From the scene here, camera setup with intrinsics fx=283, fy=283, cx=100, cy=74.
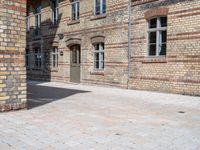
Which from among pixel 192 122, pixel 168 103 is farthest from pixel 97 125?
pixel 168 103

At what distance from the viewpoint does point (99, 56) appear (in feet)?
52.4

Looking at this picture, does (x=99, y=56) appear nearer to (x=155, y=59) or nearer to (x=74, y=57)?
(x=74, y=57)

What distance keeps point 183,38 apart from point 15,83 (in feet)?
23.5

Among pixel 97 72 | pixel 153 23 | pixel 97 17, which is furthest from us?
pixel 97 72

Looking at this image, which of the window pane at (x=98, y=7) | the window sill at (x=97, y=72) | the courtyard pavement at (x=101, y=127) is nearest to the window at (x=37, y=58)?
the window sill at (x=97, y=72)

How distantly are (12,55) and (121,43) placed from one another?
25.8 feet

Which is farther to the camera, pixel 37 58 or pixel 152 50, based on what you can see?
pixel 37 58

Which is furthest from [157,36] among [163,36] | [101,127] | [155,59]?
[101,127]

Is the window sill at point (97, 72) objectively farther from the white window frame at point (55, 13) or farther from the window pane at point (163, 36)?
the white window frame at point (55, 13)

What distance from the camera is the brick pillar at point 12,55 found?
706 centimetres

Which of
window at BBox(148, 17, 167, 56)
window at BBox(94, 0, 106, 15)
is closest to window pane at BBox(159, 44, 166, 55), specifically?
window at BBox(148, 17, 167, 56)

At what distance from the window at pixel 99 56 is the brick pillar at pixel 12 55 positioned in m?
8.60

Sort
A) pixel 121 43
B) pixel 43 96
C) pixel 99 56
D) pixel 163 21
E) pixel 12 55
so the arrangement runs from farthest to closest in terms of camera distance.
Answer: pixel 99 56, pixel 121 43, pixel 163 21, pixel 43 96, pixel 12 55

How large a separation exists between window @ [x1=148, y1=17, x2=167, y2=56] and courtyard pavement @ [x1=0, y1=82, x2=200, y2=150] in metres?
4.37
